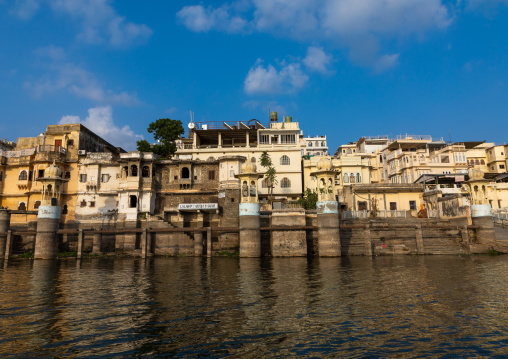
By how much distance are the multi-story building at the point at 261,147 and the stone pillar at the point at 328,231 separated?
70.9 ft

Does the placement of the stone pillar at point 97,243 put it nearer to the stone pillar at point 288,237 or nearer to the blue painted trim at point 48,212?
the blue painted trim at point 48,212

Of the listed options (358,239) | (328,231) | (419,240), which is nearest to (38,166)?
(328,231)

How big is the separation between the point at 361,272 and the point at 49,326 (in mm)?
19029

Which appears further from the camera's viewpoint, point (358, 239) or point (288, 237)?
point (358, 239)

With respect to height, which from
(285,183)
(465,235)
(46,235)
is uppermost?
(285,183)

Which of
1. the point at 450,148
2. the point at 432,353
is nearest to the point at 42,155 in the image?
the point at 432,353

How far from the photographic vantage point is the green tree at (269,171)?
179 feet

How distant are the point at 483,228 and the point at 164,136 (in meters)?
45.9

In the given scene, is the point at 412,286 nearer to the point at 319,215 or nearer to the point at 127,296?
the point at 127,296

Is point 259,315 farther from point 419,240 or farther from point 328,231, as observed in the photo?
point 419,240

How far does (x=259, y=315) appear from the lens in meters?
13.2

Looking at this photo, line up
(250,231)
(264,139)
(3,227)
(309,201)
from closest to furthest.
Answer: (250,231) → (3,227) → (309,201) → (264,139)

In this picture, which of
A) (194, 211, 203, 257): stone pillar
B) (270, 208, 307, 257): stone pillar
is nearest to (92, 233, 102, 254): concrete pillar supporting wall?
(194, 211, 203, 257): stone pillar

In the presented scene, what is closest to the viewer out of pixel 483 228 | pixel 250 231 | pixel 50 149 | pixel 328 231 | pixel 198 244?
pixel 328 231
